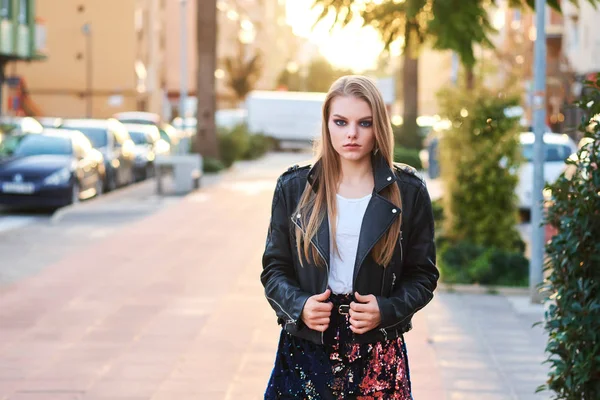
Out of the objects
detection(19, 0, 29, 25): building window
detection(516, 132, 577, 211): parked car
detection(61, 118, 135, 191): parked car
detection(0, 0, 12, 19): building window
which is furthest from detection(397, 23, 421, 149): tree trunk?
detection(19, 0, 29, 25): building window

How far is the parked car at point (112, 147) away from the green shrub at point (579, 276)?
21.4 meters

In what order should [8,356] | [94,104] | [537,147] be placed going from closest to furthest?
[8,356], [537,147], [94,104]

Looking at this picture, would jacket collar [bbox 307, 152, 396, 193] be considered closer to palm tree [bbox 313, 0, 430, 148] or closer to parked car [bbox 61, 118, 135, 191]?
palm tree [bbox 313, 0, 430, 148]

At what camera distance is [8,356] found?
8414 mm

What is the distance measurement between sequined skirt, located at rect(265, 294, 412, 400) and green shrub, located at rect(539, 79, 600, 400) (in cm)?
116

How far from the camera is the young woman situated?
12.6ft

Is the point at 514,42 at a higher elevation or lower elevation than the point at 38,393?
higher

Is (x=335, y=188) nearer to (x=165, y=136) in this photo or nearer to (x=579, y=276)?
(x=579, y=276)

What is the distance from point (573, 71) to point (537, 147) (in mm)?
36687

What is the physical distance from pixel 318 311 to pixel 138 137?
98.8 feet

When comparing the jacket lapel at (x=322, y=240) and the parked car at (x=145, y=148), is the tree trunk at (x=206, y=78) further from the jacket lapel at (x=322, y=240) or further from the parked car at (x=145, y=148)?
the jacket lapel at (x=322, y=240)

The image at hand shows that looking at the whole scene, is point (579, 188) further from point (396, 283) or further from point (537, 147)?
point (537, 147)

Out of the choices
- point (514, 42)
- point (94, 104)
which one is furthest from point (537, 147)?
point (94, 104)

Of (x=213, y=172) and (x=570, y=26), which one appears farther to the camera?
(x=570, y=26)
